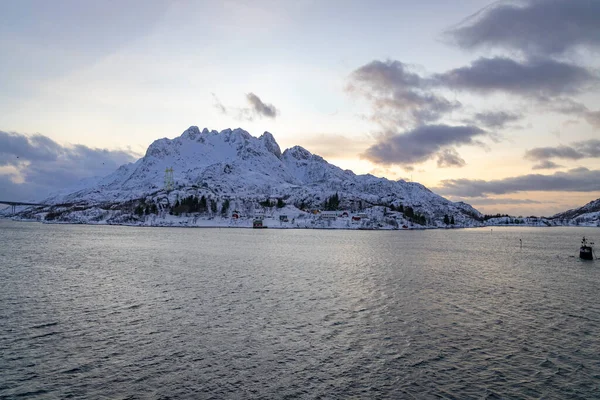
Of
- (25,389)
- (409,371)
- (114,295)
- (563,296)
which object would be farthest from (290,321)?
(563,296)

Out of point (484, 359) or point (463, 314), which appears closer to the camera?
point (484, 359)

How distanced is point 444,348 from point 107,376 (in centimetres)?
2664

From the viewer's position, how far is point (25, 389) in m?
25.0

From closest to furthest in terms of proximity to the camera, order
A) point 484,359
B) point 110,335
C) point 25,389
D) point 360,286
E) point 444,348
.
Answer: point 25,389 → point 484,359 → point 444,348 → point 110,335 → point 360,286

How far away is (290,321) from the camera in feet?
136

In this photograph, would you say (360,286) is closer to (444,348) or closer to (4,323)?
(444,348)

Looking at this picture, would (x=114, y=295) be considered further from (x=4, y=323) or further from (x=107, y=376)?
(x=107, y=376)

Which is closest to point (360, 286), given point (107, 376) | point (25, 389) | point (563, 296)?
point (563, 296)

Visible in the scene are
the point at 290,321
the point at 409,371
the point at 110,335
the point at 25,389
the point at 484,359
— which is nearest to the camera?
the point at 25,389

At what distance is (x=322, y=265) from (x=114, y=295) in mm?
49664

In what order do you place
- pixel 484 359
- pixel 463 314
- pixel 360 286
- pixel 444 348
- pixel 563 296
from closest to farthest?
1. pixel 484 359
2. pixel 444 348
3. pixel 463 314
4. pixel 563 296
5. pixel 360 286

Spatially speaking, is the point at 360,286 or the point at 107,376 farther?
the point at 360,286

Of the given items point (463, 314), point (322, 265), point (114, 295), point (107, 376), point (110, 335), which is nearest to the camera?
point (107, 376)

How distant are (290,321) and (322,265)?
5160 centimetres
